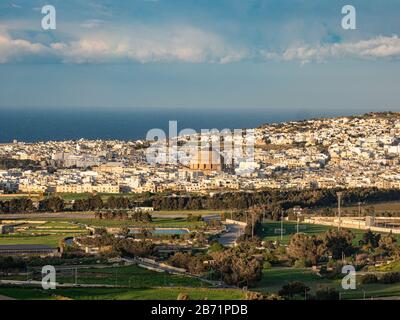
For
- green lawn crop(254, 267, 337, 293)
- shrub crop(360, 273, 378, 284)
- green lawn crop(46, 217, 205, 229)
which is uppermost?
green lawn crop(46, 217, 205, 229)

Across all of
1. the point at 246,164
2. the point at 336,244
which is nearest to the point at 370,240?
the point at 336,244

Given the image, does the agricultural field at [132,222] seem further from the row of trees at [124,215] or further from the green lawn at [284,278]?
the green lawn at [284,278]

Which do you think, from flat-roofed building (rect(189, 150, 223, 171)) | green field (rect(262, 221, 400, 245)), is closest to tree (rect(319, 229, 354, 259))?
green field (rect(262, 221, 400, 245))

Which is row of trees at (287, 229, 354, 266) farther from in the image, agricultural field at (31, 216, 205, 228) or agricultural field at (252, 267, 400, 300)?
agricultural field at (31, 216, 205, 228)

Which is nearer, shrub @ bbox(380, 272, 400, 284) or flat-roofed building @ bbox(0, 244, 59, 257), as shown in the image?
shrub @ bbox(380, 272, 400, 284)

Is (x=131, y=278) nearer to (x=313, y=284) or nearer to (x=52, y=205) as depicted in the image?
(x=313, y=284)
